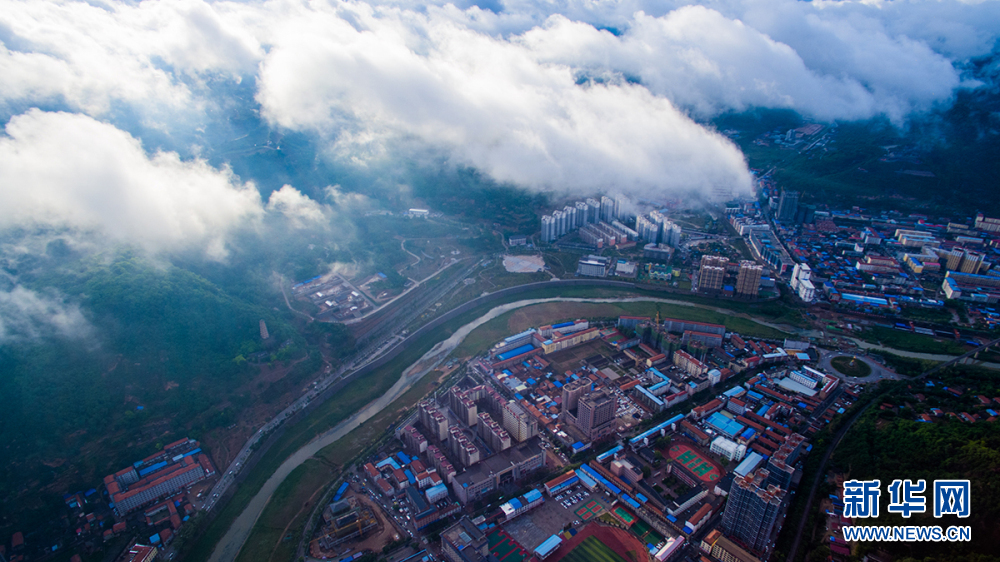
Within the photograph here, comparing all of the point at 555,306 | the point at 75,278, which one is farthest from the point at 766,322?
the point at 75,278

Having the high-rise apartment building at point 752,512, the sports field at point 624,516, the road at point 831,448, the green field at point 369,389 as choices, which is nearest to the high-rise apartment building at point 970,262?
the road at point 831,448

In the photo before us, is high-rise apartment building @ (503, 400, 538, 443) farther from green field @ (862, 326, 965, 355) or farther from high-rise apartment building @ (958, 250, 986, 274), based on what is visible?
high-rise apartment building @ (958, 250, 986, 274)

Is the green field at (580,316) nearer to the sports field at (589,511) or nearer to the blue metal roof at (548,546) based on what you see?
the sports field at (589,511)

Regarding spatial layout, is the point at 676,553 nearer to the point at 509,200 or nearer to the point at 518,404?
the point at 518,404

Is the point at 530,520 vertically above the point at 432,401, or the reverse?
the point at 432,401

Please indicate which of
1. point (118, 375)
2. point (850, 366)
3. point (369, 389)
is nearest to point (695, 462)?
point (850, 366)

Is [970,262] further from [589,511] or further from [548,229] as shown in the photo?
[589,511]
